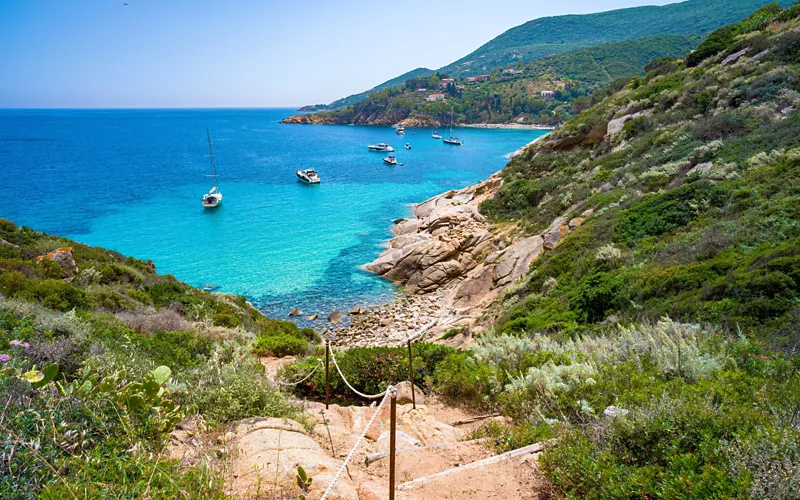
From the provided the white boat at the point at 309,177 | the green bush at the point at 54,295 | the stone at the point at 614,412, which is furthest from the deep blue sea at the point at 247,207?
the stone at the point at 614,412

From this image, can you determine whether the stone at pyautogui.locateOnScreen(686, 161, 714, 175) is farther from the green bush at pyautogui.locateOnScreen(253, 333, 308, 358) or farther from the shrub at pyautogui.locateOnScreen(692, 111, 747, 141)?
the green bush at pyautogui.locateOnScreen(253, 333, 308, 358)

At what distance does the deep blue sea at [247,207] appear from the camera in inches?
1029

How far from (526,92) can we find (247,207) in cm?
13535

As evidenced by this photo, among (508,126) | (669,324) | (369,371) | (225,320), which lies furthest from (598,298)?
(508,126)

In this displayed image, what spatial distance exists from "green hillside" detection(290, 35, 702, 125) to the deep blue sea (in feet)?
205

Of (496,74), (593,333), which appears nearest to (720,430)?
(593,333)

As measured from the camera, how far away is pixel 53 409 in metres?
3.49

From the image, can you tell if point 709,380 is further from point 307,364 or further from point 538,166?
point 538,166

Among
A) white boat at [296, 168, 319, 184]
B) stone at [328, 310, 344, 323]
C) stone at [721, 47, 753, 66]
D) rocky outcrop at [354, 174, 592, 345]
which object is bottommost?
stone at [328, 310, 344, 323]

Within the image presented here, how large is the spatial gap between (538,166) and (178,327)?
28.8 metres

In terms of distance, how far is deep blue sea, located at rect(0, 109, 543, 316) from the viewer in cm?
2612

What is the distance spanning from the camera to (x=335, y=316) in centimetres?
2067

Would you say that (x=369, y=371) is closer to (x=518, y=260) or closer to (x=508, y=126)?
(x=518, y=260)

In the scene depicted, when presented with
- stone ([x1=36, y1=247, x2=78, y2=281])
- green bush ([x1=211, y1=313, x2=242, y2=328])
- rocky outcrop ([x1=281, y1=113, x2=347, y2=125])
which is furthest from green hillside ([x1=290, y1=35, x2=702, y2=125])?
stone ([x1=36, y1=247, x2=78, y2=281])
